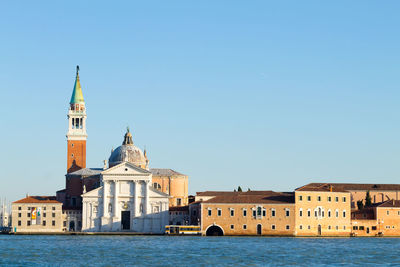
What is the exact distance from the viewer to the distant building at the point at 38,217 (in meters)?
91.6

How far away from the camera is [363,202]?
359 feet

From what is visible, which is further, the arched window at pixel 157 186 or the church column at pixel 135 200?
the arched window at pixel 157 186

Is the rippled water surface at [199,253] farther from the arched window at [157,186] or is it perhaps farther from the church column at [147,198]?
the arched window at [157,186]

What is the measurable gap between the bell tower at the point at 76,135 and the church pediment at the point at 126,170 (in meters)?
11.2

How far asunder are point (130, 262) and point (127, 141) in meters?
47.8

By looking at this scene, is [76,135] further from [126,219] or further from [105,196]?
[126,219]

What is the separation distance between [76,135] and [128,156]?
7804 millimetres

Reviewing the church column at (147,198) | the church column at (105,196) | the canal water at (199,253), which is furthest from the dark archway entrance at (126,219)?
the canal water at (199,253)

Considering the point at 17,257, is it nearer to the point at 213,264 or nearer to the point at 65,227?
the point at 213,264

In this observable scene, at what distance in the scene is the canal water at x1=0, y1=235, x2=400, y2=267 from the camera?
173 ft

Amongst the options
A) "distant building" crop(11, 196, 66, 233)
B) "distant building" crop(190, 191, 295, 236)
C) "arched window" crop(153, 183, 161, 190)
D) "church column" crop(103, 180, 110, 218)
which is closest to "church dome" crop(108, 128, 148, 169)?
"arched window" crop(153, 183, 161, 190)

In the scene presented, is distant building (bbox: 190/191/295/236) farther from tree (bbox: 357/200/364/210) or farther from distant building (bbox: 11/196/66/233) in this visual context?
tree (bbox: 357/200/364/210)

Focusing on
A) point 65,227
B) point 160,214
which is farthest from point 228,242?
point 65,227

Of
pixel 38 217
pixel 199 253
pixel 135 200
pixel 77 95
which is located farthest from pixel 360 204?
pixel 199 253
